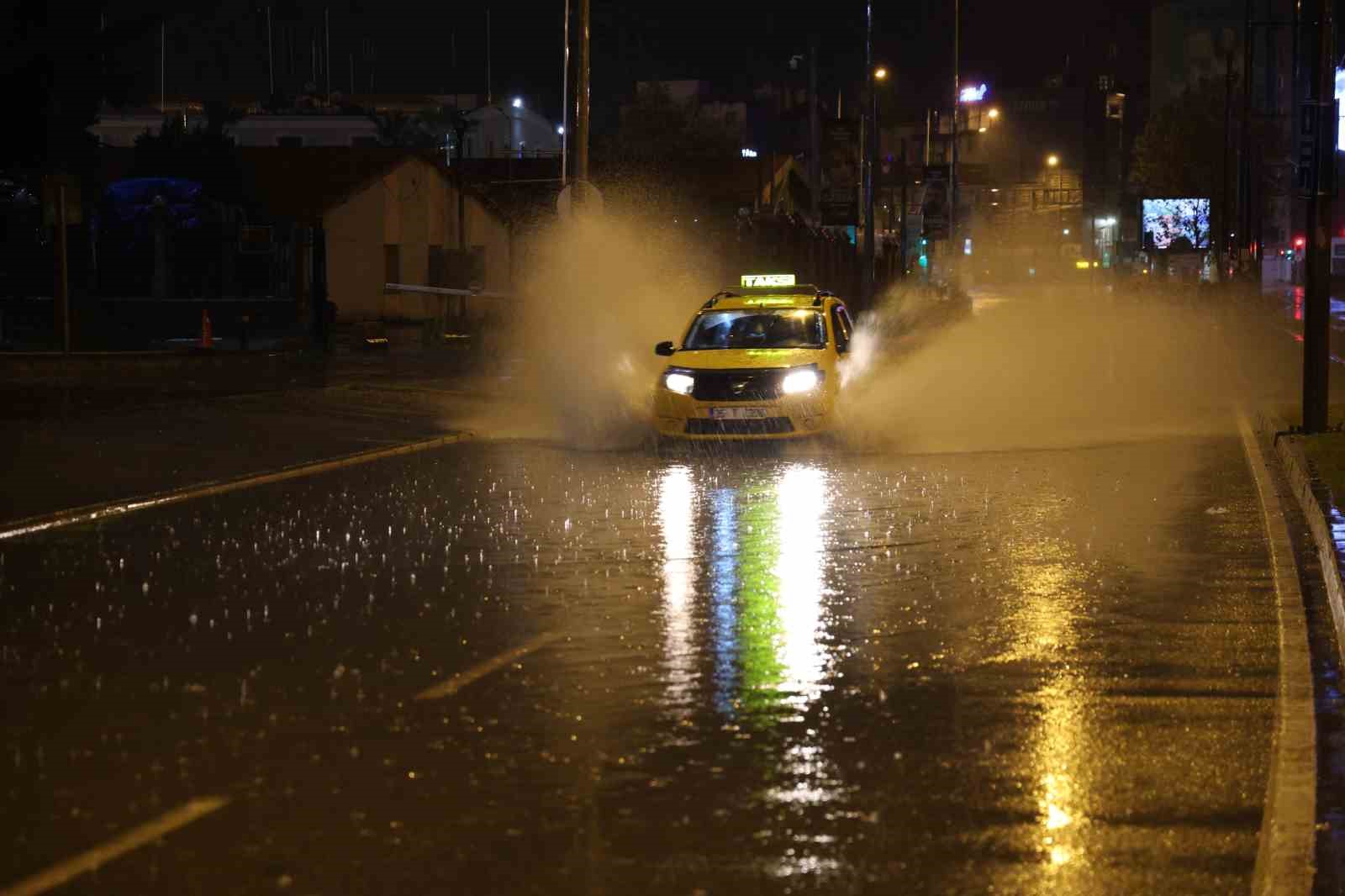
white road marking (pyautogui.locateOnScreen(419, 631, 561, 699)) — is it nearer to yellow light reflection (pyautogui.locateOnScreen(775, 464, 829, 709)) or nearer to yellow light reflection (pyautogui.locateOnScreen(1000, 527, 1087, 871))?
yellow light reflection (pyautogui.locateOnScreen(775, 464, 829, 709))

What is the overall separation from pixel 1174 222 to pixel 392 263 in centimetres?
4768

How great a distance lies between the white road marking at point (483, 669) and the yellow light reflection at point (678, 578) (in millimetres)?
587

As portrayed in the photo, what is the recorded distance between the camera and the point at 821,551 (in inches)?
485

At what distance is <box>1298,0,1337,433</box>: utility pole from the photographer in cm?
1939

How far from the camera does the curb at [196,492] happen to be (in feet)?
44.7

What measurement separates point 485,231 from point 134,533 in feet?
152

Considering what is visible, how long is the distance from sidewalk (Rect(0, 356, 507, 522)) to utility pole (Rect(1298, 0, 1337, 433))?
8.86m

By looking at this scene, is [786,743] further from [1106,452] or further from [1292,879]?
[1106,452]

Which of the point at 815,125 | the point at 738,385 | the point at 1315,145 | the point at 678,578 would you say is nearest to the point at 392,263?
the point at 815,125

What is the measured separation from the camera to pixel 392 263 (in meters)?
56.1

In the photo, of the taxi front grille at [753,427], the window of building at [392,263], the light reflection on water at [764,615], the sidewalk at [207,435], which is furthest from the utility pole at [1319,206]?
the window of building at [392,263]

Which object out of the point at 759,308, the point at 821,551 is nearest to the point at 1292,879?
the point at 821,551

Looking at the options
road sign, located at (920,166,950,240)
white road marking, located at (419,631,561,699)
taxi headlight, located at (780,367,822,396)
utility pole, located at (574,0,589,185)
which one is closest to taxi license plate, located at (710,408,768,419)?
taxi headlight, located at (780,367,822,396)

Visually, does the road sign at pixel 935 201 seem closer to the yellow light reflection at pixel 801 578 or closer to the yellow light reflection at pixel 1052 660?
the yellow light reflection at pixel 801 578
